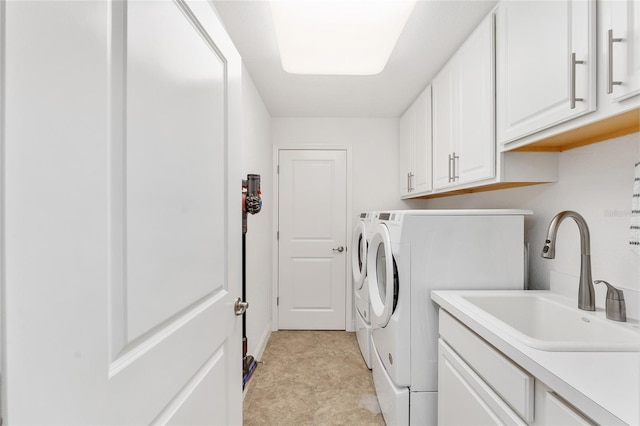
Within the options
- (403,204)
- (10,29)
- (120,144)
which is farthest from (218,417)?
(403,204)

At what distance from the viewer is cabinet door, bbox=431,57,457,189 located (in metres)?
1.92

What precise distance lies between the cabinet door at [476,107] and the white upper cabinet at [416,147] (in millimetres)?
517

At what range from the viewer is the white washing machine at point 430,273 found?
1.51 metres

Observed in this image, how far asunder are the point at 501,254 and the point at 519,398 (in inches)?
33.5

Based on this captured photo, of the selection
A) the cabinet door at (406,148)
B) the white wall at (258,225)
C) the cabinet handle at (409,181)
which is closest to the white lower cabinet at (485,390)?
the white wall at (258,225)

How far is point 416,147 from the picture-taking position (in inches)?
104

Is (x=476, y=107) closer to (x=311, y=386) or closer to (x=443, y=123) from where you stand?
(x=443, y=123)

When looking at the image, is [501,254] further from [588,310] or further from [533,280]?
[588,310]

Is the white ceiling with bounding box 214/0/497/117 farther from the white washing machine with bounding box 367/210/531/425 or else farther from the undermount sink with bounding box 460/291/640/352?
the undermount sink with bounding box 460/291/640/352

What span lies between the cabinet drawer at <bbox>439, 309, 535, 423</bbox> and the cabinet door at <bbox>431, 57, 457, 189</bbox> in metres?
1.09

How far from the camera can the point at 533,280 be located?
166cm

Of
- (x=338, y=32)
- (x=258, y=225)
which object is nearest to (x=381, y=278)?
(x=258, y=225)

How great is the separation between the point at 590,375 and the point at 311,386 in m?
1.80

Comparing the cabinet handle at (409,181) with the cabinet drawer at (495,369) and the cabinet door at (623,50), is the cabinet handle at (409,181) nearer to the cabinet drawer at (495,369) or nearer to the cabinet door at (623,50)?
the cabinet drawer at (495,369)
